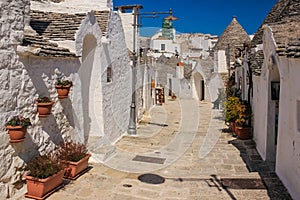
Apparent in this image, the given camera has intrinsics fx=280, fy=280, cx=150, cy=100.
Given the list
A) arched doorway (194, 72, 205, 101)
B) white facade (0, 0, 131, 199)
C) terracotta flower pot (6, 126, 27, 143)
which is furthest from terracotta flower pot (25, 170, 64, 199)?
arched doorway (194, 72, 205, 101)

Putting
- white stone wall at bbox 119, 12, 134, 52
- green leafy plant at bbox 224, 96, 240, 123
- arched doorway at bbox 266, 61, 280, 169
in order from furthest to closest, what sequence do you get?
white stone wall at bbox 119, 12, 134, 52 → green leafy plant at bbox 224, 96, 240, 123 → arched doorway at bbox 266, 61, 280, 169

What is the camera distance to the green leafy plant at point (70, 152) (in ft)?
21.1

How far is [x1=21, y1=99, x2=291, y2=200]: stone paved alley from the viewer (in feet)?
19.1

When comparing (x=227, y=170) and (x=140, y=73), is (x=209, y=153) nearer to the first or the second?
(x=227, y=170)

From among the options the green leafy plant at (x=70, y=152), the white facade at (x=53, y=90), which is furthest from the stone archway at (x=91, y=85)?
the green leafy plant at (x=70, y=152)

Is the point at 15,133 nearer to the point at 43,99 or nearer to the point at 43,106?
the point at 43,106

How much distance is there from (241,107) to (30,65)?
26.0 ft

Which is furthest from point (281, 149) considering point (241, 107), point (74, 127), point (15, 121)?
point (15, 121)

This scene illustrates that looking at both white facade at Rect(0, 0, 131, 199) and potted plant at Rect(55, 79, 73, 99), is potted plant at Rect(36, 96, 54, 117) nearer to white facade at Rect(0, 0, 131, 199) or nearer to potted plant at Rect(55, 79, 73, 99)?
white facade at Rect(0, 0, 131, 199)

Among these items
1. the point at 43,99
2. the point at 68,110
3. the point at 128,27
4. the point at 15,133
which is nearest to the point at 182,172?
the point at 68,110

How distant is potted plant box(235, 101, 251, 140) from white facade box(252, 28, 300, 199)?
1.44 metres

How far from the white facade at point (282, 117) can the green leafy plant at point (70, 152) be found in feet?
15.1

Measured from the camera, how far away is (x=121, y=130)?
36.5ft

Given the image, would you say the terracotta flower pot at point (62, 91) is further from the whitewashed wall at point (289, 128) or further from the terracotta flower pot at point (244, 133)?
the terracotta flower pot at point (244, 133)
